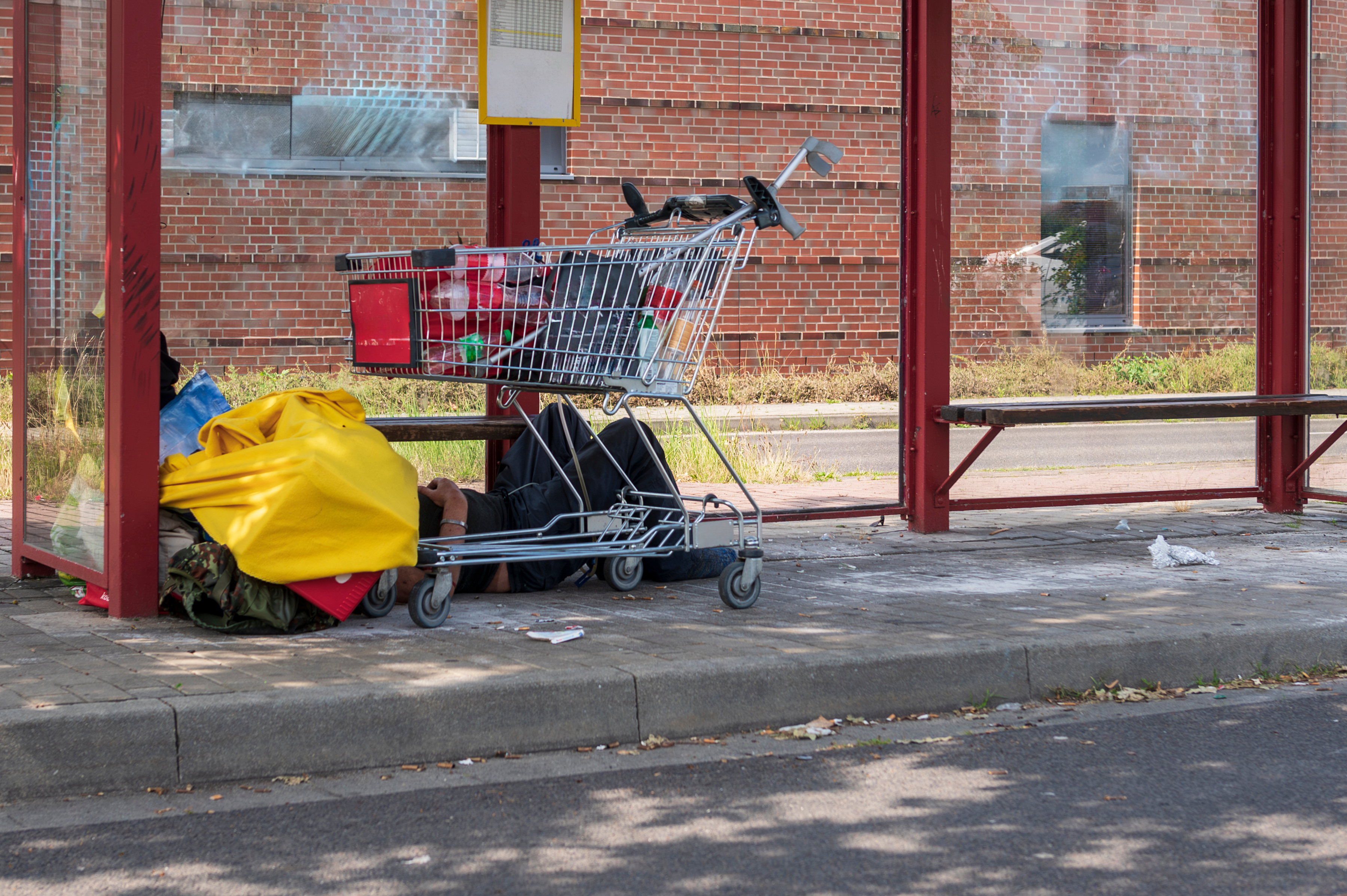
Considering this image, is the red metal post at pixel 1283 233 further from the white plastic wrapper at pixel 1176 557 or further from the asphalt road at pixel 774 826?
the asphalt road at pixel 774 826

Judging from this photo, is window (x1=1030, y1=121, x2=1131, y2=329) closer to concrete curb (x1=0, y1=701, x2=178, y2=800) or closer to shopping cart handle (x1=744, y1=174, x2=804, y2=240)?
shopping cart handle (x1=744, y1=174, x2=804, y2=240)

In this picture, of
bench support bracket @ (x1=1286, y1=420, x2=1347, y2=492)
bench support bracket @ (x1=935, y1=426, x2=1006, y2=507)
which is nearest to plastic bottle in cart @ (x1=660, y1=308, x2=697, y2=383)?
bench support bracket @ (x1=935, y1=426, x2=1006, y2=507)

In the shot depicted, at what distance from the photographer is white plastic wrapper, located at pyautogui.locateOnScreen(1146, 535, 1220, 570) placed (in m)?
7.24

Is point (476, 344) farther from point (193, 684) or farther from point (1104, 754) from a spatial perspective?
point (1104, 754)

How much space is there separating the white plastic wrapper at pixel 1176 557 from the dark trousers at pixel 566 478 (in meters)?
2.46

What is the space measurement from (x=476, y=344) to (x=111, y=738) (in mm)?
2058

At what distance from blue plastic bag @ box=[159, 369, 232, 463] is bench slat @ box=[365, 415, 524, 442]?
91 cm

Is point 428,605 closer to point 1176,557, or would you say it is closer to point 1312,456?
point 1176,557

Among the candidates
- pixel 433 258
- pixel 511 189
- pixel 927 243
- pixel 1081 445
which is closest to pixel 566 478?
pixel 433 258

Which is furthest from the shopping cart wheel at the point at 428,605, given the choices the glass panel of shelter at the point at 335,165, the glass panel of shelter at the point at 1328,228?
the glass panel of shelter at the point at 1328,228

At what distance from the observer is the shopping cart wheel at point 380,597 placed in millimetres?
5578

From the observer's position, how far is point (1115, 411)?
820cm

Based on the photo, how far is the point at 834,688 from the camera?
486 centimetres

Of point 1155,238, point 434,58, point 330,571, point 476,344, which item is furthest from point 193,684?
point 1155,238
